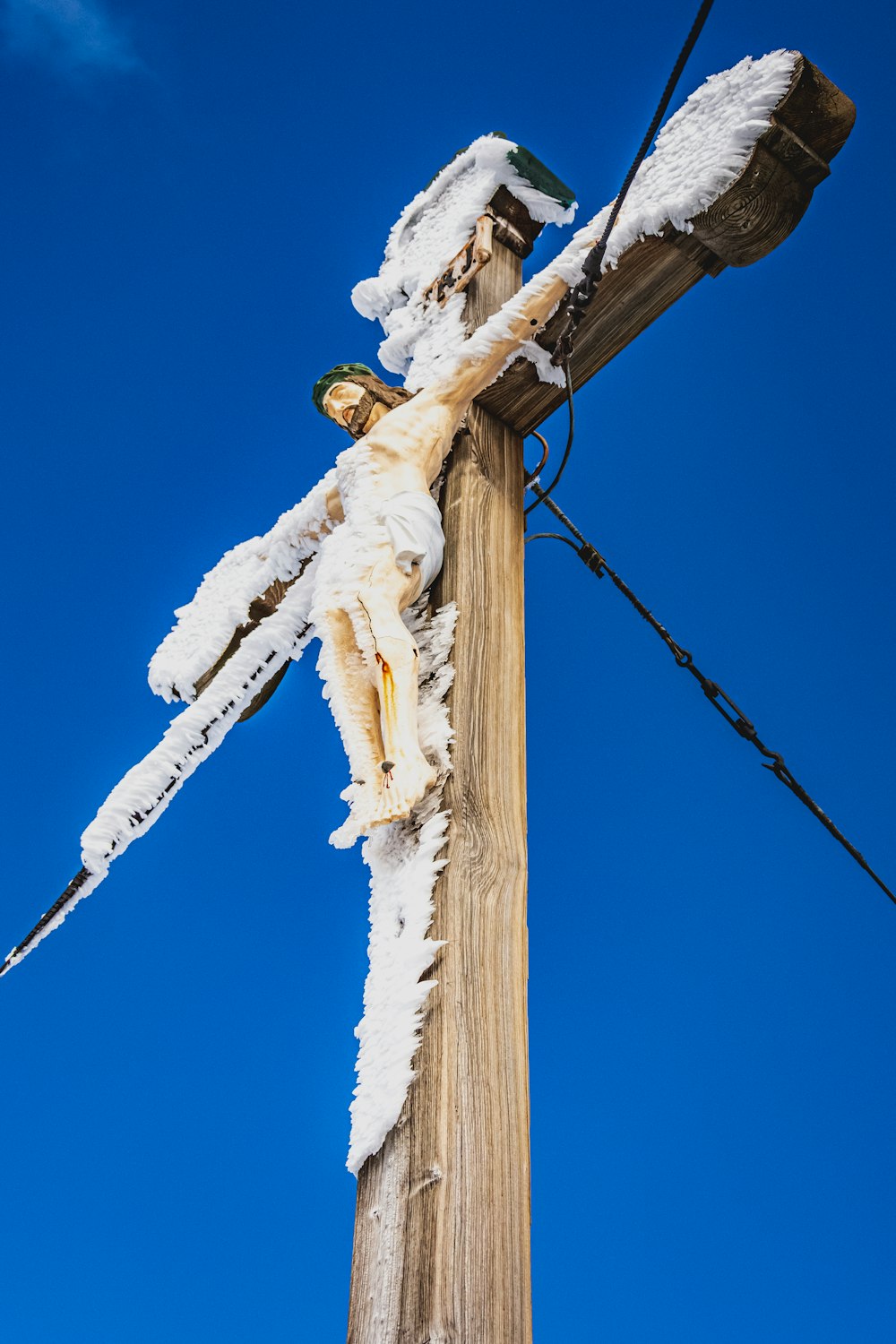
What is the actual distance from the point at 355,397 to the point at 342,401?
28 mm

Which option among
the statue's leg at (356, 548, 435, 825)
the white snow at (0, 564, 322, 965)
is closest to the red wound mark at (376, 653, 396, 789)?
the statue's leg at (356, 548, 435, 825)

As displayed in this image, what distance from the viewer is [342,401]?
232 cm

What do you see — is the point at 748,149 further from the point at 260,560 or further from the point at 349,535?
the point at 260,560

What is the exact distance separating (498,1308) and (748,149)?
180 cm

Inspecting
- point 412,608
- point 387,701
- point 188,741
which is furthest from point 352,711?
point 188,741

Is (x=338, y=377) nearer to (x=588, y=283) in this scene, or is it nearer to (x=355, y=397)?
(x=355, y=397)

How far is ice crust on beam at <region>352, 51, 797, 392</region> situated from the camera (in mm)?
1951

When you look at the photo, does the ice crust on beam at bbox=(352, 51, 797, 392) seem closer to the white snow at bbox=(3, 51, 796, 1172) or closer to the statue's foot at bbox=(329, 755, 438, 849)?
the white snow at bbox=(3, 51, 796, 1172)

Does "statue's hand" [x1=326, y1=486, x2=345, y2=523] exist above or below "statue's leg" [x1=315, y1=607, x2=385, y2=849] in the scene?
above

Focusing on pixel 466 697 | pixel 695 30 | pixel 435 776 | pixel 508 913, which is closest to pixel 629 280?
pixel 695 30

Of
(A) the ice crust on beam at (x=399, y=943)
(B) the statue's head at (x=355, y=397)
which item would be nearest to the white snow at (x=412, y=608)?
(A) the ice crust on beam at (x=399, y=943)

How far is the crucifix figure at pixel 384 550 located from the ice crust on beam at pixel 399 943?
0.16ft

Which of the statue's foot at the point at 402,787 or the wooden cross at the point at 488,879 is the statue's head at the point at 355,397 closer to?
the wooden cross at the point at 488,879

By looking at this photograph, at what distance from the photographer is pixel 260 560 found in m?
2.48
